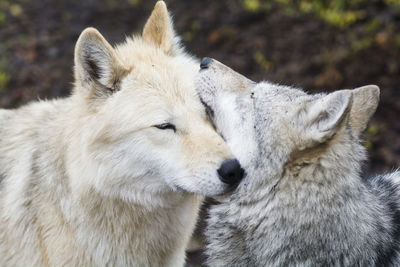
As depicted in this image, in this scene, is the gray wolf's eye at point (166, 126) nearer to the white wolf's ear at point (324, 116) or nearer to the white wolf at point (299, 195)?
the white wolf at point (299, 195)

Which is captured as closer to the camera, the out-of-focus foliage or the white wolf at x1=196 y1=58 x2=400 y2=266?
the white wolf at x1=196 y1=58 x2=400 y2=266

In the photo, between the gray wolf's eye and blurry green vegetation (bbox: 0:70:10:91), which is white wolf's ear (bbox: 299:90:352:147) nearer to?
the gray wolf's eye

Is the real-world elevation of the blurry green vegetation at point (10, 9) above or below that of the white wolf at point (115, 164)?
above

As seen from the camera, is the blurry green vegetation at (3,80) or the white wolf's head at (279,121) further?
the blurry green vegetation at (3,80)

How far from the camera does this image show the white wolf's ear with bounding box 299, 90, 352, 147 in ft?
9.85

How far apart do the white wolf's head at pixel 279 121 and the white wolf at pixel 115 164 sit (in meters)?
0.17

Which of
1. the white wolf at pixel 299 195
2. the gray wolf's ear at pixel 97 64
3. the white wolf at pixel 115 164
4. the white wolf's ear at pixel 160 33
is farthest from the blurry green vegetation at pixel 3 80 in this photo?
the white wolf at pixel 299 195

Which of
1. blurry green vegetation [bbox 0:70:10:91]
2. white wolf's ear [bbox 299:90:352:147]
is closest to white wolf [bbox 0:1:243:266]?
white wolf's ear [bbox 299:90:352:147]

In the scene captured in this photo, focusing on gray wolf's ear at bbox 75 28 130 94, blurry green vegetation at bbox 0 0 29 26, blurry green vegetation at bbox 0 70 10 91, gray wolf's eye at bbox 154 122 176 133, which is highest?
blurry green vegetation at bbox 0 0 29 26

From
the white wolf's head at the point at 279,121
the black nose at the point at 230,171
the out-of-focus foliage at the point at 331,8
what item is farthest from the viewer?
the out-of-focus foliage at the point at 331,8

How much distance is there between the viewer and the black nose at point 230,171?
3.28 meters

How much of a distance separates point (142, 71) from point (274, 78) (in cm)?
384

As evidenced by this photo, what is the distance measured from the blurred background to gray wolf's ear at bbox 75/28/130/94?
11.3ft

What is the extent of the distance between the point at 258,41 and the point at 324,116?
4.92 m
